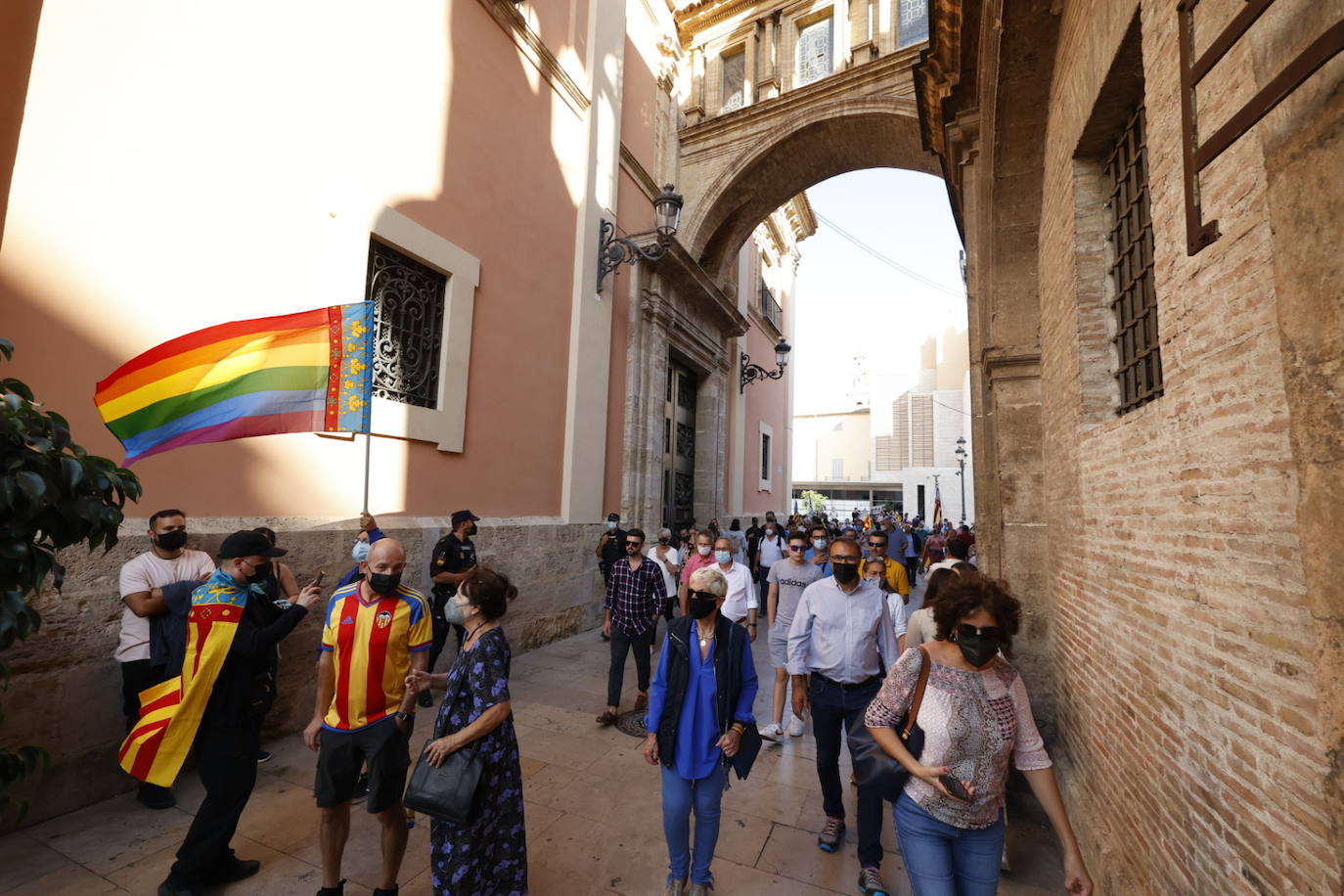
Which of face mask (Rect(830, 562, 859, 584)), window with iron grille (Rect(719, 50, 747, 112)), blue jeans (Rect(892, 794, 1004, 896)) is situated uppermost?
window with iron grille (Rect(719, 50, 747, 112))

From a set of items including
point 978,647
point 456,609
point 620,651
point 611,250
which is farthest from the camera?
point 611,250

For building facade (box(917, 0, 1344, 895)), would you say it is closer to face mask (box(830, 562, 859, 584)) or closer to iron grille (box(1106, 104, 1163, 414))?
iron grille (box(1106, 104, 1163, 414))

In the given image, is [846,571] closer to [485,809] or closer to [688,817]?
[688,817]

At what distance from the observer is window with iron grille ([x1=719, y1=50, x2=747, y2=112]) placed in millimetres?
13234

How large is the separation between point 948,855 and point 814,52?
14.4 metres

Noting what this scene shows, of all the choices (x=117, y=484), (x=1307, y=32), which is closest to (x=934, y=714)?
(x=1307, y=32)

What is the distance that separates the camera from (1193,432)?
2.21 m

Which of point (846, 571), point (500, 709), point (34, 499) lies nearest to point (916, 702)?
point (846, 571)

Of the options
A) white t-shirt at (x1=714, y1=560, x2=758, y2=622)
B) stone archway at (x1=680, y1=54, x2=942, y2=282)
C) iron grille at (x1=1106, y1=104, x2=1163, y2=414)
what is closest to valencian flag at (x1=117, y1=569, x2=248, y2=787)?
white t-shirt at (x1=714, y1=560, x2=758, y2=622)

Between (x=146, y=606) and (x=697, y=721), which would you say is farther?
(x=146, y=606)

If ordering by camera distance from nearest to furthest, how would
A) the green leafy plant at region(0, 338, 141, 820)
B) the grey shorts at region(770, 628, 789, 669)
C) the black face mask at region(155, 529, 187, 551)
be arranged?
1. the green leafy plant at region(0, 338, 141, 820)
2. the black face mask at region(155, 529, 187, 551)
3. the grey shorts at region(770, 628, 789, 669)

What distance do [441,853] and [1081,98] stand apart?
5.28 m

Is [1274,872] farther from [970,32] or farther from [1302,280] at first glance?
[970,32]

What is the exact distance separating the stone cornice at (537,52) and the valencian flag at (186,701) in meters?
7.23
